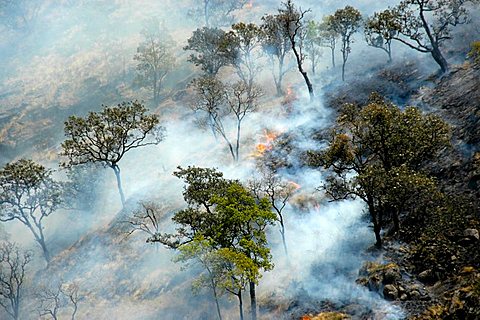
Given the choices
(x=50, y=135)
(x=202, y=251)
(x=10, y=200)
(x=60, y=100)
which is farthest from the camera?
(x=60, y=100)

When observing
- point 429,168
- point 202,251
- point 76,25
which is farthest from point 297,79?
point 76,25

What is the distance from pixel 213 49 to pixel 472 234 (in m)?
53.9

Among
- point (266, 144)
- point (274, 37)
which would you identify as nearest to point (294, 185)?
point (266, 144)

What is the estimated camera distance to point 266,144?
50.4 metres

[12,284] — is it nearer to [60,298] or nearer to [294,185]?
[60,298]

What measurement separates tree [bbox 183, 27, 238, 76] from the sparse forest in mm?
521

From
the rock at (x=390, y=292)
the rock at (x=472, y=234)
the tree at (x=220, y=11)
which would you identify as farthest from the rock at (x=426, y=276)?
the tree at (x=220, y=11)

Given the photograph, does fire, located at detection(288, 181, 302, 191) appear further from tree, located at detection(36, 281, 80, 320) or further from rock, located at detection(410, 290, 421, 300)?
tree, located at detection(36, 281, 80, 320)

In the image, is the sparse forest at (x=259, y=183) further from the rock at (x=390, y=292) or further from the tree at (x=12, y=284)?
the tree at (x=12, y=284)

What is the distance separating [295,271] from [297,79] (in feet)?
147

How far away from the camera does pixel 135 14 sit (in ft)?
366

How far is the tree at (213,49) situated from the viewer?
62.7 m

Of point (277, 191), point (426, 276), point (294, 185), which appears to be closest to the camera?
point (426, 276)

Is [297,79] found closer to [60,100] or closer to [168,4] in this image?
[60,100]
